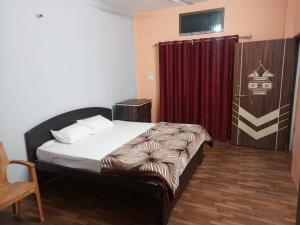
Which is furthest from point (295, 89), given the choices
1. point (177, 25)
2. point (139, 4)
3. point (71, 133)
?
point (71, 133)

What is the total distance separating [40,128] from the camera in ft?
9.37

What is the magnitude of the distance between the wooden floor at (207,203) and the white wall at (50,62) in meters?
0.61

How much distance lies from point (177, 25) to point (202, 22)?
524mm

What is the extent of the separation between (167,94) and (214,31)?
1.57m

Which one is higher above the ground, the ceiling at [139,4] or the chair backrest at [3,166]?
the ceiling at [139,4]

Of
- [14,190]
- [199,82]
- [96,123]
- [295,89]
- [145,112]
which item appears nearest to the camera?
[14,190]

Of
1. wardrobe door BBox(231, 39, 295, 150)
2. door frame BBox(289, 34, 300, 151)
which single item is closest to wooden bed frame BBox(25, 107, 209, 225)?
wardrobe door BBox(231, 39, 295, 150)

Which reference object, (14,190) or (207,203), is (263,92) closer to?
(207,203)

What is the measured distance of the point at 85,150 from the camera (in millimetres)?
2652

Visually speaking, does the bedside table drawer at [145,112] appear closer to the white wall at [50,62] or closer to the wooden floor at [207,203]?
the white wall at [50,62]

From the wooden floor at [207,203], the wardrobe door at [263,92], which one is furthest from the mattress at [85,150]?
the wardrobe door at [263,92]

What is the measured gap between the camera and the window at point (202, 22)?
425 cm

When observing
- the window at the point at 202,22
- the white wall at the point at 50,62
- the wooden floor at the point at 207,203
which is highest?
the window at the point at 202,22

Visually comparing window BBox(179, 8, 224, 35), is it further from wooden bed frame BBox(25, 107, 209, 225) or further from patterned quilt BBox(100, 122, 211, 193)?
wooden bed frame BBox(25, 107, 209, 225)
